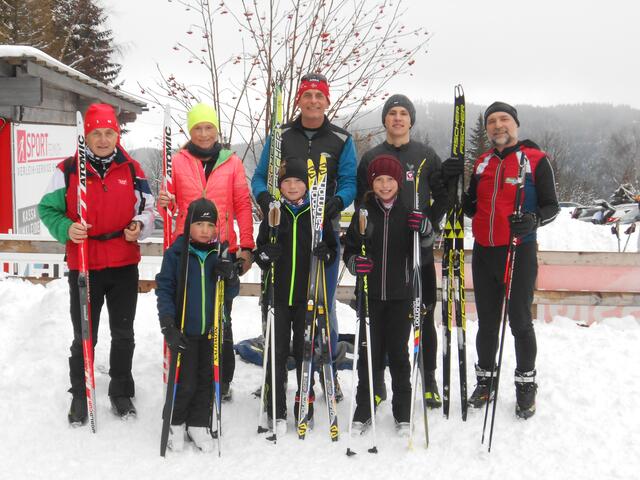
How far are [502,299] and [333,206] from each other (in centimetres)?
135

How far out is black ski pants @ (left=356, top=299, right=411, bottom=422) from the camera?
11.2ft

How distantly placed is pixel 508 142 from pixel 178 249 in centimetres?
225

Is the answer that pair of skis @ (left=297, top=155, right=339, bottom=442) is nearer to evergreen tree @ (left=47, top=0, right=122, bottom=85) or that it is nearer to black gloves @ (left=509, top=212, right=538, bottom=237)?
black gloves @ (left=509, top=212, right=538, bottom=237)

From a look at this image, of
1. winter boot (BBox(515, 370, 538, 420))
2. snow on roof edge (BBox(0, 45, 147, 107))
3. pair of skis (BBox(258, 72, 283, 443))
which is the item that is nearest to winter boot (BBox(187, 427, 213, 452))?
pair of skis (BBox(258, 72, 283, 443))

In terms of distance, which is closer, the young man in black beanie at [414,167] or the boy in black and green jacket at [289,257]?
the boy in black and green jacket at [289,257]

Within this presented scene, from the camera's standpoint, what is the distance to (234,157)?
12.1 ft

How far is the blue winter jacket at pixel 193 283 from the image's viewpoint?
10.6 ft

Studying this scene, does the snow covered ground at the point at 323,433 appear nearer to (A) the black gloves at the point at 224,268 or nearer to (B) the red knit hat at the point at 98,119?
(A) the black gloves at the point at 224,268

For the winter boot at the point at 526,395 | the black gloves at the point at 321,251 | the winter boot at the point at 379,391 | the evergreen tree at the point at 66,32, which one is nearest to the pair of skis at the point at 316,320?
the black gloves at the point at 321,251

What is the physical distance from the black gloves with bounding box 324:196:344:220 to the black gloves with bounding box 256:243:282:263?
0.38 meters

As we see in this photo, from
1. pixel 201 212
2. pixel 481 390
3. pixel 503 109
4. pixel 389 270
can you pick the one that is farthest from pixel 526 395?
pixel 201 212

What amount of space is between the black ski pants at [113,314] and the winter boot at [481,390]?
2.41m

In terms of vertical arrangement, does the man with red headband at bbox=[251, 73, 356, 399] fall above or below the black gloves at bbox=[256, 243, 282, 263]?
above

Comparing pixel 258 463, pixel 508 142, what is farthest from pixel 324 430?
pixel 508 142
